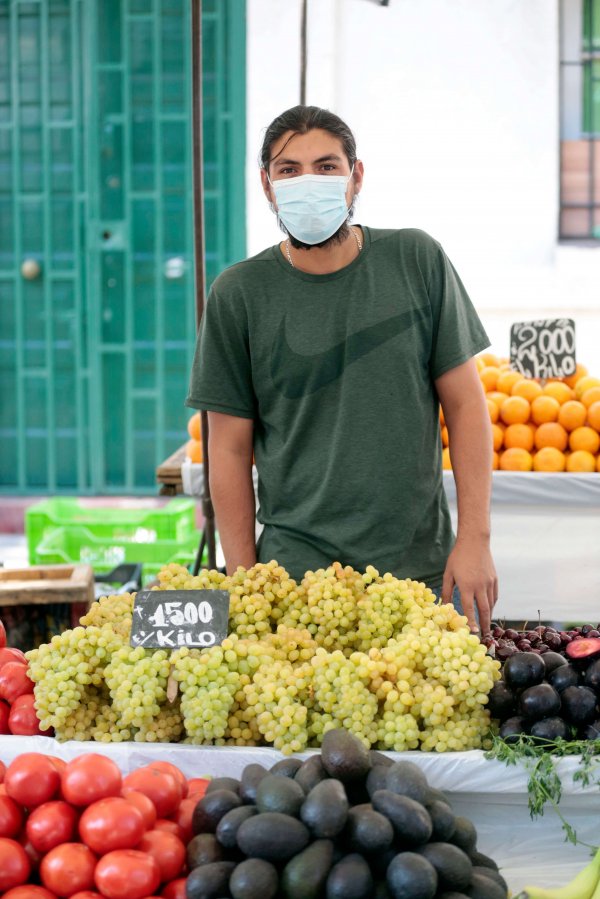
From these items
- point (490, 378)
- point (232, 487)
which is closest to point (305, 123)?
point (232, 487)

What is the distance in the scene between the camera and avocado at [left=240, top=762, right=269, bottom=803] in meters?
1.16

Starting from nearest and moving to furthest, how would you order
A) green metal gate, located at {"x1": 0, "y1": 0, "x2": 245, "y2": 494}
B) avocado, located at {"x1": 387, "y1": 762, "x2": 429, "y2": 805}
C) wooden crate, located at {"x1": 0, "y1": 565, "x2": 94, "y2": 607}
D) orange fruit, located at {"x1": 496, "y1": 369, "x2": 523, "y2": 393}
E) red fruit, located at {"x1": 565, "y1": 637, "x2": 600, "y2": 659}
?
avocado, located at {"x1": 387, "y1": 762, "x2": 429, "y2": 805}, red fruit, located at {"x1": 565, "y1": 637, "x2": 600, "y2": 659}, wooden crate, located at {"x1": 0, "y1": 565, "x2": 94, "y2": 607}, orange fruit, located at {"x1": 496, "y1": 369, "x2": 523, "y2": 393}, green metal gate, located at {"x1": 0, "y1": 0, "x2": 245, "y2": 494}

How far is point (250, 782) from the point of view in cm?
118

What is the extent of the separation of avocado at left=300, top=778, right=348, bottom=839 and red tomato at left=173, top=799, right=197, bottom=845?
0.60 feet

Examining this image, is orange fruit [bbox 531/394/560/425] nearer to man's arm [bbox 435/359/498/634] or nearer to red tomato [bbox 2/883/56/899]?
man's arm [bbox 435/359/498/634]

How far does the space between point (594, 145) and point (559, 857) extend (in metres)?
4.77

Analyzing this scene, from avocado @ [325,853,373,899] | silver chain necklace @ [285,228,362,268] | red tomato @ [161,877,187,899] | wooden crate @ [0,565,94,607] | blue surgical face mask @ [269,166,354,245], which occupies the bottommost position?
wooden crate @ [0,565,94,607]

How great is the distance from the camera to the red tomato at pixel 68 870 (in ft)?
3.53

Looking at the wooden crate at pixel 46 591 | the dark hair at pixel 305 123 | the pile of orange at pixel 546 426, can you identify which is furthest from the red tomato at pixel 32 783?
the pile of orange at pixel 546 426

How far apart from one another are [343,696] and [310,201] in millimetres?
932

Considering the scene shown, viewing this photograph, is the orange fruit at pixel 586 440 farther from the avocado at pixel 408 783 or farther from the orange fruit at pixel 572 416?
the avocado at pixel 408 783

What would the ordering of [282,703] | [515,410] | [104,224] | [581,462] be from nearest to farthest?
[282,703] → [581,462] → [515,410] → [104,224]

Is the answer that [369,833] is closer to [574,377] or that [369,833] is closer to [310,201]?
[310,201]

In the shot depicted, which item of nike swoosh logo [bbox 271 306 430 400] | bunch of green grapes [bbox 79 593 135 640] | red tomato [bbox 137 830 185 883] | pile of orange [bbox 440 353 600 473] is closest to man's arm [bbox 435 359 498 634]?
nike swoosh logo [bbox 271 306 430 400]
